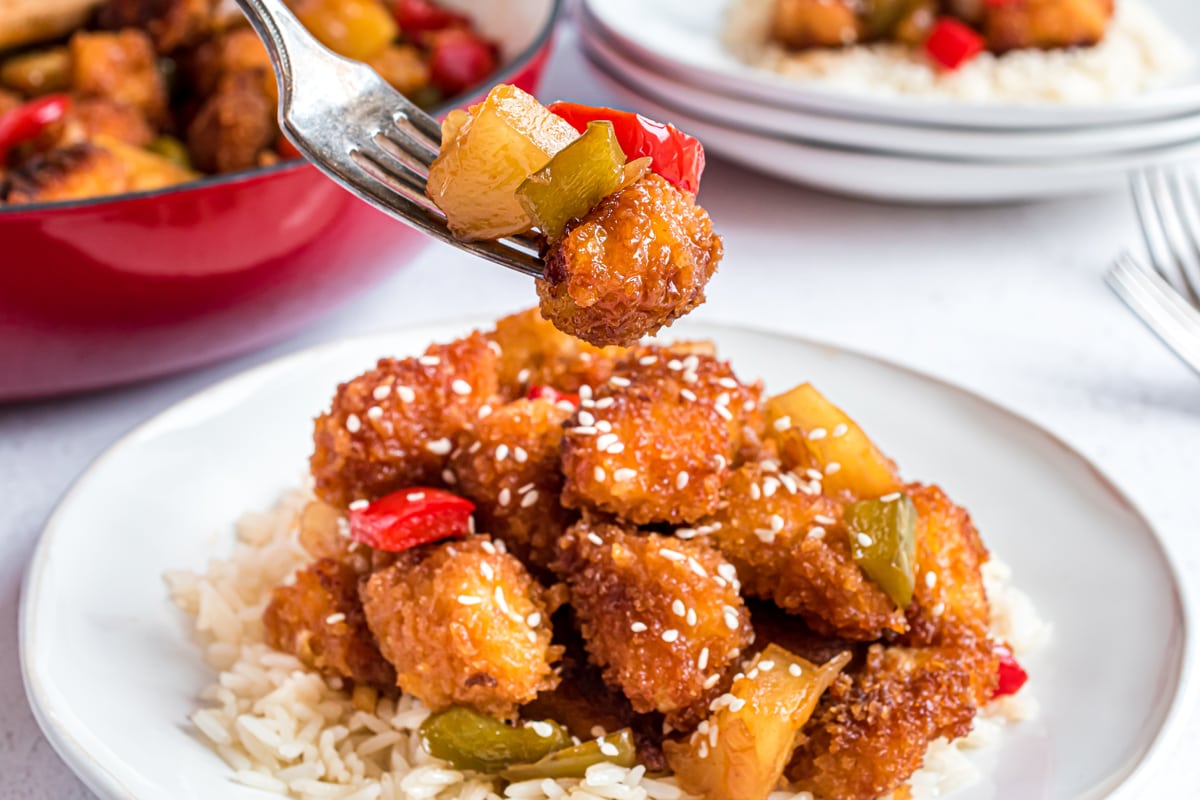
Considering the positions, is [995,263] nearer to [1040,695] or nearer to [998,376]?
[998,376]

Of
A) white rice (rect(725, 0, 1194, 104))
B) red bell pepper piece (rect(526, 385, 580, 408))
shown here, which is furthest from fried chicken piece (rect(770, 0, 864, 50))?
red bell pepper piece (rect(526, 385, 580, 408))

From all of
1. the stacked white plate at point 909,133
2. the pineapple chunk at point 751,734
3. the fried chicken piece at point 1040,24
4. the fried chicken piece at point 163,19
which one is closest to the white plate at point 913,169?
the stacked white plate at point 909,133

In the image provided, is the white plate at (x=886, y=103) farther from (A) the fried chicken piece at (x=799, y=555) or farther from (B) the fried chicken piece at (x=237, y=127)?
(A) the fried chicken piece at (x=799, y=555)

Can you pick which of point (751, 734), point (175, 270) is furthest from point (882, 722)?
point (175, 270)

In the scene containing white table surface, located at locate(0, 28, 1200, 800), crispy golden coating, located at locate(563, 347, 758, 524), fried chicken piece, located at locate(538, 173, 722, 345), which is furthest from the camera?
white table surface, located at locate(0, 28, 1200, 800)

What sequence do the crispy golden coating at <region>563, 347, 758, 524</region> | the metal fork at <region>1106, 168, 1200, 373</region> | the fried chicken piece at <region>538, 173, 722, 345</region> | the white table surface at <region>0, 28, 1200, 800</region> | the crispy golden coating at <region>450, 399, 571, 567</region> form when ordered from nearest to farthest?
the fried chicken piece at <region>538, 173, 722, 345</region>
the crispy golden coating at <region>563, 347, 758, 524</region>
the crispy golden coating at <region>450, 399, 571, 567</region>
the white table surface at <region>0, 28, 1200, 800</region>
the metal fork at <region>1106, 168, 1200, 373</region>

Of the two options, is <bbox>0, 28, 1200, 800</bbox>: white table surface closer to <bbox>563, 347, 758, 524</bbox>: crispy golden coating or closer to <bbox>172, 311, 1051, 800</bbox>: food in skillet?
<bbox>172, 311, 1051, 800</bbox>: food in skillet
